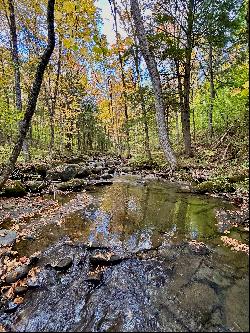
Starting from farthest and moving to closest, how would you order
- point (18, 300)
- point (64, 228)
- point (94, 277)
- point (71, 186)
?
point (71, 186), point (64, 228), point (94, 277), point (18, 300)

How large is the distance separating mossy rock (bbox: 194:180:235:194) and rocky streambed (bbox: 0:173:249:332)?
0.68 m

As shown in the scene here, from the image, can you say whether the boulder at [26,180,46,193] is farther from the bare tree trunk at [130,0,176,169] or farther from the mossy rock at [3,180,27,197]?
the bare tree trunk at [130,0,176,169]

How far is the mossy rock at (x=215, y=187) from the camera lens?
7406 millimetres

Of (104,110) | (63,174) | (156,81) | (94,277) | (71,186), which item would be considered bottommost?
(94,277)

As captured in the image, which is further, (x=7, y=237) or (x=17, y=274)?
(x=7, y=237)

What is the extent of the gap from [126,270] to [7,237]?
2.66 metres

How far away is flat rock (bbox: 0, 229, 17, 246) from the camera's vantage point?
5266mm

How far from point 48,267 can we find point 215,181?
502cm

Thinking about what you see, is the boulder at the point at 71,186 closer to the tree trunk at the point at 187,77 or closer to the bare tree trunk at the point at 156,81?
the bare tree trunk at the point at 156,81

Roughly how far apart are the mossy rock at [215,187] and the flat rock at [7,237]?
193 inches

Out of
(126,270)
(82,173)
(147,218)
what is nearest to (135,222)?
(147,218)

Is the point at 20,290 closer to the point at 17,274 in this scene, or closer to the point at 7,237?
the point at 17,274

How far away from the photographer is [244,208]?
6.03m

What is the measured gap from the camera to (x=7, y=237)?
5.47 meters
